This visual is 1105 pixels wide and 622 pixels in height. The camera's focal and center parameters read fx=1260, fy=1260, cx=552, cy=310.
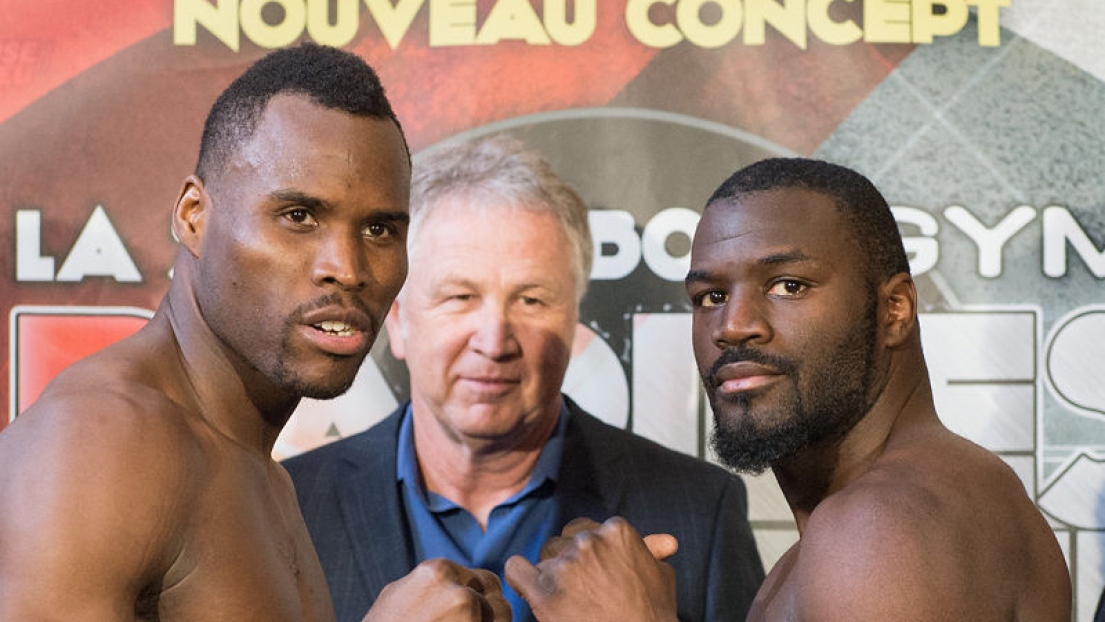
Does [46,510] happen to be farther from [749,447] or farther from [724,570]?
[724,570]

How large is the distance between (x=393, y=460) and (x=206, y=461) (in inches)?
61.2

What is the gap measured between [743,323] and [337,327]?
0.63 meters

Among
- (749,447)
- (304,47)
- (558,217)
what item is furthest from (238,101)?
(558,217)

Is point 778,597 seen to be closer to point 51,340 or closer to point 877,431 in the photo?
point 877,431

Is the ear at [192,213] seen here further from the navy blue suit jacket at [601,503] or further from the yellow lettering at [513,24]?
the yellow lettering at [513,24]

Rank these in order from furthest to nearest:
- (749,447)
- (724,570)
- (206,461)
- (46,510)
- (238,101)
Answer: (724,570) < (749,447) < (238,101) < (206,461) < (46,510)

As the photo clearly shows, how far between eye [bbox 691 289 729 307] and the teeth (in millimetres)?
620

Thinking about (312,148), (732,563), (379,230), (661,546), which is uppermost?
(312,148)

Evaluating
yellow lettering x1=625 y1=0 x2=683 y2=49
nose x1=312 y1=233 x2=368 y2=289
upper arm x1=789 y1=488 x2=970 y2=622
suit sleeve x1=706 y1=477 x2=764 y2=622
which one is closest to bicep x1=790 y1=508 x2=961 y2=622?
upper arm x1=789 y1=488 x2=970 y2=622

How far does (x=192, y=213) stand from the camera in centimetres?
177

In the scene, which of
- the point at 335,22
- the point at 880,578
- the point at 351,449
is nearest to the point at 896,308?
the point at 880,578

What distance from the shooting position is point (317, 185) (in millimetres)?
1692

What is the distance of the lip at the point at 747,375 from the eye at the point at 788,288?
12 centimetres

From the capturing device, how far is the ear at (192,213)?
1.77 m
